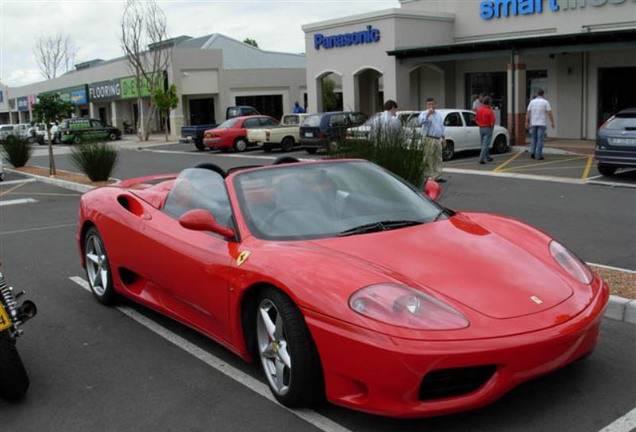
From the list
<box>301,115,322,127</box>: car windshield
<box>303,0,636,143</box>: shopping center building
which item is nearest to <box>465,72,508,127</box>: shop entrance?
<box>303,0,636,143</box>: shopping center building

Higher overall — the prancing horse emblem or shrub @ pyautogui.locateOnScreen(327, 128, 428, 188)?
shrub @ pyautogui.locateOnScreen(327, 128, 428, 188)

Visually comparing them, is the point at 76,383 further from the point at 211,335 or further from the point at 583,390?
Result: the point at 583,390

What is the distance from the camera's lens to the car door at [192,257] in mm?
4445

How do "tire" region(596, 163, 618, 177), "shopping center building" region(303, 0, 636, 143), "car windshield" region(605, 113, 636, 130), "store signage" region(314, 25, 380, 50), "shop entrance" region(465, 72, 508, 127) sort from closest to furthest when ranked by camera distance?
"car windshield" region(605, 113, 636, 130)
"tire" region(596, 163, 618, 177)
"shopping center building" region(303, 0, 636, 143)
"shop entrance" region(465, 72, 508, 127)
"store signage" region(314, 25, 380, 50)

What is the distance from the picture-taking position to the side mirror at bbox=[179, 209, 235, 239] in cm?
440

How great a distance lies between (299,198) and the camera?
4629 mm

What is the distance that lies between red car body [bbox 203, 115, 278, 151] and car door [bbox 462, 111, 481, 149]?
35.3 feet

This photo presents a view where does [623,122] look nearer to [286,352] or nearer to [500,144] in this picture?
[500,144]

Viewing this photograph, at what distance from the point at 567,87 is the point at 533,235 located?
2082 centimetres

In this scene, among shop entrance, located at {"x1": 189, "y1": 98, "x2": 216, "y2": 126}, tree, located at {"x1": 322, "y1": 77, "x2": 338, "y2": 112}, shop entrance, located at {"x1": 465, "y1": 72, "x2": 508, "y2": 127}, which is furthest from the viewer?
shop entrance, located at {"x1": 189, "y1": 98, "x2": 216, "y2": 126}

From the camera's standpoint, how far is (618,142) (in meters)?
14.0

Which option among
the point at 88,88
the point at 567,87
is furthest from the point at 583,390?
the point at 88,88

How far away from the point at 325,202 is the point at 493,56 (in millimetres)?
19935

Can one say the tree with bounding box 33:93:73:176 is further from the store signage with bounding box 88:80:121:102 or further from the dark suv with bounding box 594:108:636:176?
the store signage with bounding box 88:80:121:102
